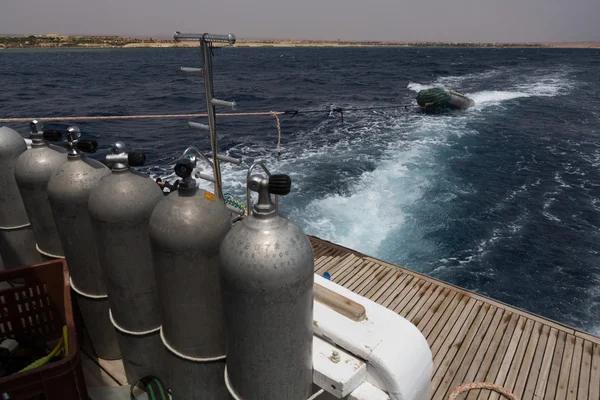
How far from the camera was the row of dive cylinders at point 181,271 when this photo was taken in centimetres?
245

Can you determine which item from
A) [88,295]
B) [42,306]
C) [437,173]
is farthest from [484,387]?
[437,173]

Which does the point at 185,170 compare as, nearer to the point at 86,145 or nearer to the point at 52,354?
the point at 86,145

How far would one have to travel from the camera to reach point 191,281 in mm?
2867

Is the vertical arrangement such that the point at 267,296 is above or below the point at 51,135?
below

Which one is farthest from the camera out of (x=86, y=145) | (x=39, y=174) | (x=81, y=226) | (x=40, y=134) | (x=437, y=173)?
(x=437, y=173)

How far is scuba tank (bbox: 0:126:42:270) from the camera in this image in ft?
15.3

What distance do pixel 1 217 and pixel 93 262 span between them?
2019 millimetres

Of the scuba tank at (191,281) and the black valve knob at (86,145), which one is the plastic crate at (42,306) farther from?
the black valve knob at (86,145)

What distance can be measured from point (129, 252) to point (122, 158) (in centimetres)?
82

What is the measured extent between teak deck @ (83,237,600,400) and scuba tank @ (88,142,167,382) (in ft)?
2.84

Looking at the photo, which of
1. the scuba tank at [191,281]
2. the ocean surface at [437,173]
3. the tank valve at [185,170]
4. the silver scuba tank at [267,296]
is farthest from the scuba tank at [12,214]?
the ocean surface at [437,173]

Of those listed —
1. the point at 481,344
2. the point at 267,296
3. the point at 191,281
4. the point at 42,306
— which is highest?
the point at 267,296

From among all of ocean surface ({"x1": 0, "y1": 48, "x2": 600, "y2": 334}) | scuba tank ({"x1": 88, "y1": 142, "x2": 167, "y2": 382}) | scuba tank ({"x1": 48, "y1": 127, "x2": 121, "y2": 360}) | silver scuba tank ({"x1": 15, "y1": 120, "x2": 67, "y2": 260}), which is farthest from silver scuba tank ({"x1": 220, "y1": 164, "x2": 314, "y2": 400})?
ocean surface ({"x1": 0, "y1": 48, "x2": 600, "y2": 334})

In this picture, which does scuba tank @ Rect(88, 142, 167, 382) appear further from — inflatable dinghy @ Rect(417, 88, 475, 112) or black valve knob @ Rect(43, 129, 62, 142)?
inflatable dinghy @ Rect(417, 88, 475, 112)
